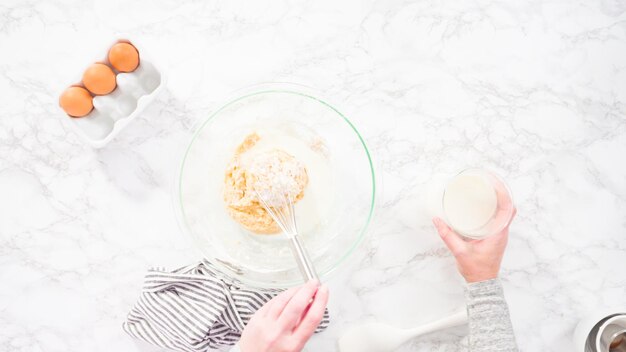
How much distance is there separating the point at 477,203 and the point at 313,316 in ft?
1.38

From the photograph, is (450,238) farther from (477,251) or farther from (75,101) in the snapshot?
(75,101)

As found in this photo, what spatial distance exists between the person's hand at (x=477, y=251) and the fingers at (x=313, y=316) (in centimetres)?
36

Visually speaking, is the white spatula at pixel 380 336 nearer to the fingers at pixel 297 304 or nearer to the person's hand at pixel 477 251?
the person's hand at pixel 477 251

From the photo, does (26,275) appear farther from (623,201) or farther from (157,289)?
(623,201)

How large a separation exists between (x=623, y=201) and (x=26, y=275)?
4.30 feet

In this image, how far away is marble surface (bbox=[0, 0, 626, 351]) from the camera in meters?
1.05

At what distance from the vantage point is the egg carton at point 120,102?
0.96 meters

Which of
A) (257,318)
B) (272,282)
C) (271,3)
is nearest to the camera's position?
(257,318)

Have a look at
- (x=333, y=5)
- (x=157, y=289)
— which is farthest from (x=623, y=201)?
(x=157, y=289)

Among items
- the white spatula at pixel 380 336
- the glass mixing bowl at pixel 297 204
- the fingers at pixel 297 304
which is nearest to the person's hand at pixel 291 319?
the fingers at pixel 297 304

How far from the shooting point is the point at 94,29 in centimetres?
105

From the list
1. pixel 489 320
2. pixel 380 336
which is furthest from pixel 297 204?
pixel 489 320

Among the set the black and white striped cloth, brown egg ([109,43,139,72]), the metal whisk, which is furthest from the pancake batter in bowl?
brown egg ([109,43,139,72])

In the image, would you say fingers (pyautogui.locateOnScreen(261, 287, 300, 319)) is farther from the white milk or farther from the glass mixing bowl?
the white milk
